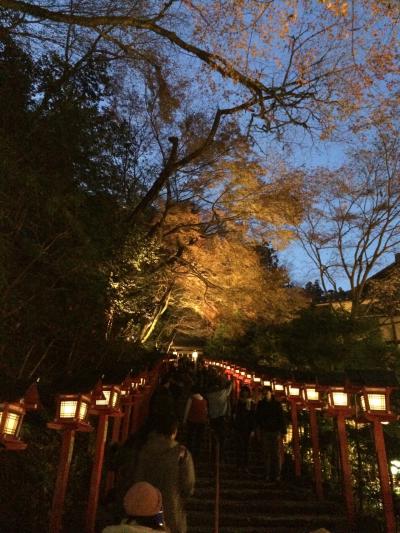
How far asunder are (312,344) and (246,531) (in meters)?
9.54

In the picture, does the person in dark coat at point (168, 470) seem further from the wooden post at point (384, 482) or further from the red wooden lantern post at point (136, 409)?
the red wooden lantern post at point (136, 409)

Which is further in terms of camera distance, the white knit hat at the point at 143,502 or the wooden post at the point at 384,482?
the wooden post at the point at 384,482

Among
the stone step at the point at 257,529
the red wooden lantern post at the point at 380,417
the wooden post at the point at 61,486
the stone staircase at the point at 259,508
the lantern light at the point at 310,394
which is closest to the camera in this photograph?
the wooden post at the point at 61,486

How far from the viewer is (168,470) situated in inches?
163

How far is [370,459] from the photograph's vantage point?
12398 mm

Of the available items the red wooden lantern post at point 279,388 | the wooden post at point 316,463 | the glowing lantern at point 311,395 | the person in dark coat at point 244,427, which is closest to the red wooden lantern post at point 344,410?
the wooden post at point 316,463

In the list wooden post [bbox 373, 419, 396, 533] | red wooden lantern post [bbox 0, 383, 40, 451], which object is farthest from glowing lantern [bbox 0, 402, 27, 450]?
wooden post [bbox 373, 419, 396, 533]

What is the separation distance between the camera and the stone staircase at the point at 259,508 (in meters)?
7.70

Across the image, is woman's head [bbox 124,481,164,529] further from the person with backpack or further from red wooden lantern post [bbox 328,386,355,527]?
the person with backpack

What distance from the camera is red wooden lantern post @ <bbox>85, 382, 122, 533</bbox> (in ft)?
23.2

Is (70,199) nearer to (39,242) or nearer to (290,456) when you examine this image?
(39,242)

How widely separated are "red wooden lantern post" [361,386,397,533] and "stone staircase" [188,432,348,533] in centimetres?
149

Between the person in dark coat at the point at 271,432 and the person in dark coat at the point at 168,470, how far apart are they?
18.2ft

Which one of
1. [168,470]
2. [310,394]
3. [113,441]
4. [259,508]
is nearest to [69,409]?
[113,441]
